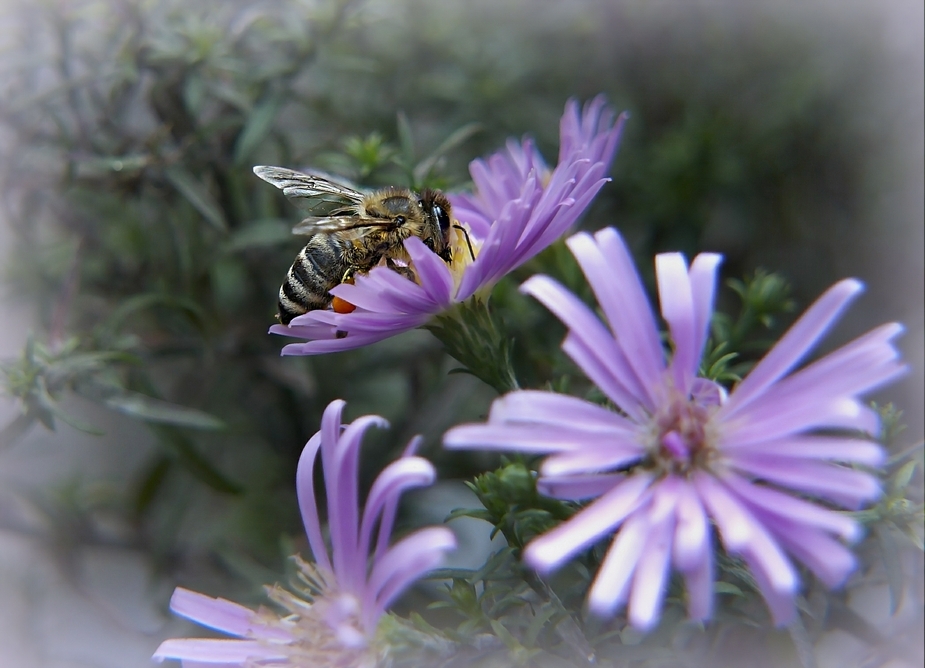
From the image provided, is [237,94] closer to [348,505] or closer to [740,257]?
[348,505]

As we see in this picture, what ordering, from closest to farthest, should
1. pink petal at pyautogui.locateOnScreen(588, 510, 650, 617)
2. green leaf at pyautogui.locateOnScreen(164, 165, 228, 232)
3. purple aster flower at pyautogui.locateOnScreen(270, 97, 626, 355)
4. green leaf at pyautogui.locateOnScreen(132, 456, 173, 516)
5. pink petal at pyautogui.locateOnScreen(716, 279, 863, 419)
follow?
pink petal at pyautogui.locateOnScreen(588, 510, 650, 617) < pink petal at pyautogui.locateOnScreen(716, 279, 863, 419) < purple aster flower at pyautogui.locateOnScreen(270, 97, 626, 355) < green leaf at pyautogui.locateOnScreen(164, 165, 228, 232) < green leaf at pyautogui.locateOnScreen(132, 456, 173, 516)

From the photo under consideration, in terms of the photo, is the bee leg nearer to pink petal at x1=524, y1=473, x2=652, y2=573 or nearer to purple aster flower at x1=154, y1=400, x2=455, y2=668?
purple aster flower at x1=154, y1=400, x2=455, y2=668

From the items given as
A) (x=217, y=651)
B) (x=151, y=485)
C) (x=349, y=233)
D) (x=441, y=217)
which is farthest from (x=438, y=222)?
(x=151, y=485)

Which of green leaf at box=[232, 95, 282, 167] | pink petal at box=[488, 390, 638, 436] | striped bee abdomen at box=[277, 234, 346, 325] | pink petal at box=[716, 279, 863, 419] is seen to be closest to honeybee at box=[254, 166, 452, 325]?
striped bee abdomen at box=[277, 234, 346, 325]

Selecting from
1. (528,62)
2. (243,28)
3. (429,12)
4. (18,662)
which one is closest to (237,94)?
(243,28)

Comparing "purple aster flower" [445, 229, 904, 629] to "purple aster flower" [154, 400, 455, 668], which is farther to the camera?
"purple aster flower" [154, 400, 455, 668]

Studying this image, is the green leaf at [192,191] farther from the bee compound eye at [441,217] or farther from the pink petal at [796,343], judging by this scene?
the pink petal at [796,343]

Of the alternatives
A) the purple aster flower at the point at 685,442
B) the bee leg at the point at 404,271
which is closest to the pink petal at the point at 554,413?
the purple aster flower at the point at 685,442

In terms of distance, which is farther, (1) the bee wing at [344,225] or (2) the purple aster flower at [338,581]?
(1) the bee wing at [344,225]
